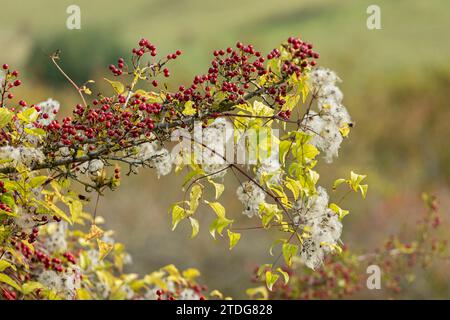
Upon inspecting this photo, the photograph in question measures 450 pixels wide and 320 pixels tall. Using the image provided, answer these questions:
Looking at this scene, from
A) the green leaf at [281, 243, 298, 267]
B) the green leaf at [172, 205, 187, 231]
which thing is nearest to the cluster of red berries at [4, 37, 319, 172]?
the green leaf at [172, 205, 187, 231]

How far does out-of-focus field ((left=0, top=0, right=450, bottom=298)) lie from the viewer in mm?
10195

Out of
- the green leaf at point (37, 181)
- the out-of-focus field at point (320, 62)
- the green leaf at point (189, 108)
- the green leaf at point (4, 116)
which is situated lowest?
the green leaf at point (37, 181)

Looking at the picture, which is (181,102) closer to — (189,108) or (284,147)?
(189,108)

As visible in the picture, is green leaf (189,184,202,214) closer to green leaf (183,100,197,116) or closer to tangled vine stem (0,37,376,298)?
tangled vine stem (0,37,376,298)

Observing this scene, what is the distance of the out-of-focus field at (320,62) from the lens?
10195 millimetres

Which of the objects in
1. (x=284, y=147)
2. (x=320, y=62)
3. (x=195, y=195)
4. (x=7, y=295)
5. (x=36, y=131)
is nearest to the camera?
(x=284, y=147)

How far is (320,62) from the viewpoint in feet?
67.9

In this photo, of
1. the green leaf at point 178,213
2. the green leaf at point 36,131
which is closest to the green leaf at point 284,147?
the green leaf at point 178,213

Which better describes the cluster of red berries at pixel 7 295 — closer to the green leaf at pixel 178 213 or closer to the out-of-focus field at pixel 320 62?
the green leaf at pixel 178 213

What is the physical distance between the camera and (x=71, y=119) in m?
3.12

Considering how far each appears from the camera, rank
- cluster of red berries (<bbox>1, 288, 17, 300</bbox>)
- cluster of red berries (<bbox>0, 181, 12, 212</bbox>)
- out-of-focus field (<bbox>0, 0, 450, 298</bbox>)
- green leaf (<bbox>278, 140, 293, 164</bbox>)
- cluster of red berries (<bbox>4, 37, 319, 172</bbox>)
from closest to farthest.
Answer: green leaf (<bbox>278, 140, 293, 164</bbox>), cluster of red berries (<bbox>4, 37, 319, 172</bbox>), cluster of red berries (<bbox>0, 181, 12, 212</bbox>), cluster of red berries (<bbox>1, 288, 17, 300</bbox>), out-of-focus field (<bbox>0, 0, 450, 298</bbox>)

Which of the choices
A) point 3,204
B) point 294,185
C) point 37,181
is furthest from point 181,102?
point 3,204
